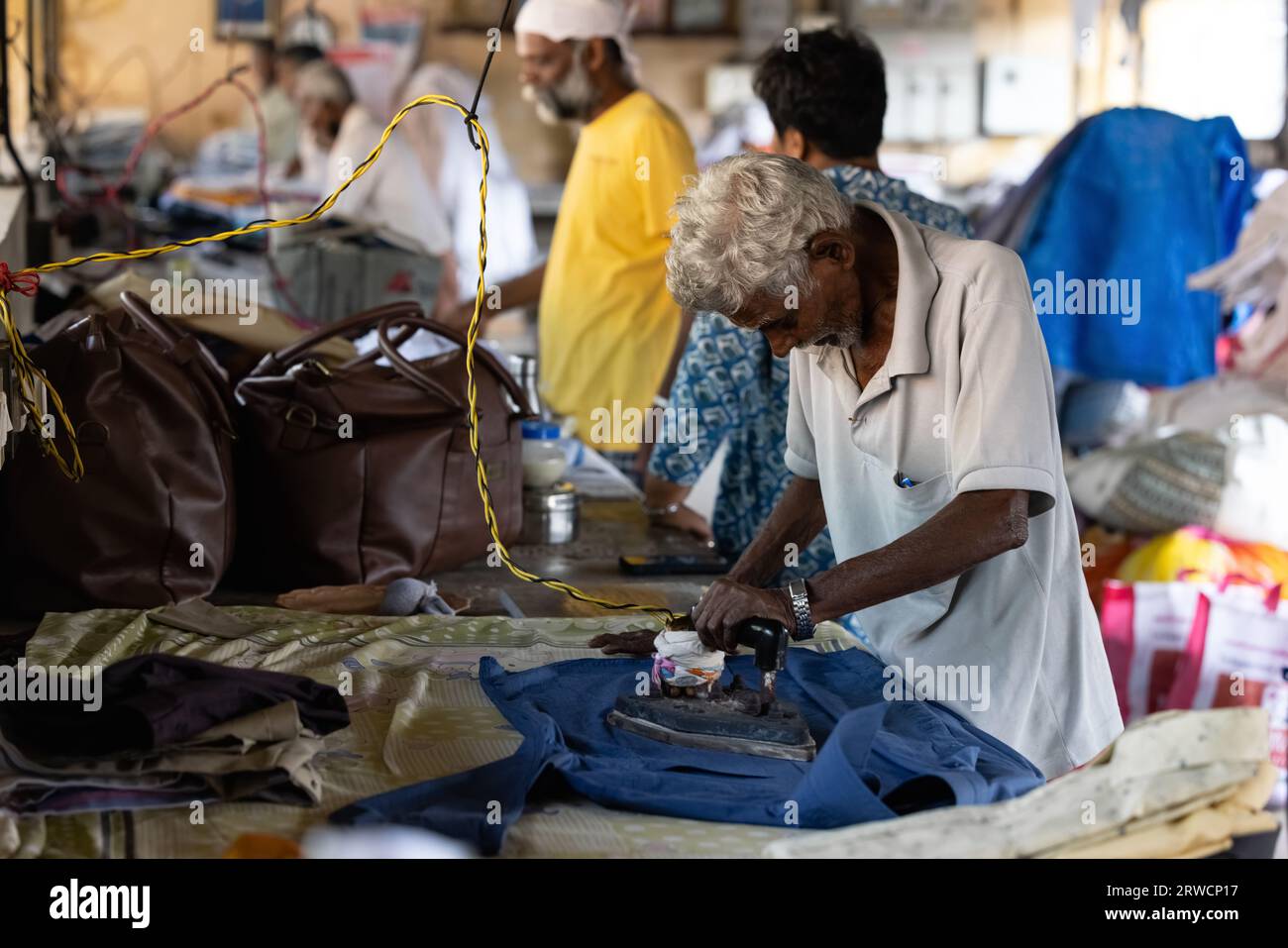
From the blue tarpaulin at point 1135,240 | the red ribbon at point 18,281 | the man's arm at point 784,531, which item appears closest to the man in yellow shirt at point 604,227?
the blue tarpaulin at point 1135,240

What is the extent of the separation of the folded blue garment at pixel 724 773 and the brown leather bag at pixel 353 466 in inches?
28.3

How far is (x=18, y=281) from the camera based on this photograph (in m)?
2.14

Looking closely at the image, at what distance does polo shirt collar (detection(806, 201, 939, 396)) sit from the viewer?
2051 millimetres

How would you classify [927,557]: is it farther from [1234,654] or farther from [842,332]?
[1234,654]

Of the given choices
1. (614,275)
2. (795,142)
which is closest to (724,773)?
(795,142)

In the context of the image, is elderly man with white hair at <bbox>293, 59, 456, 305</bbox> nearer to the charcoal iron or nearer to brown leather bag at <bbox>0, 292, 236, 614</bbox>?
brown leather bag at <bbox>0, 292, 236, 614</bbox>

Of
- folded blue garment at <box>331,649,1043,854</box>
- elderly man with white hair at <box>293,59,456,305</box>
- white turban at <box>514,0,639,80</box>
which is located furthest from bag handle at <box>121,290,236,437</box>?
elderly man with white hair at <box>293,59,456,305</box>

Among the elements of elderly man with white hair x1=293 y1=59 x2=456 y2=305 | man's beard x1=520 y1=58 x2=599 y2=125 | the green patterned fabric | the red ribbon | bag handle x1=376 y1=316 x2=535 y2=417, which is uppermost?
man's beard x1=520 y1=58 x2=599 y2=125

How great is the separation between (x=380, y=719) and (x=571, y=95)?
2.73m

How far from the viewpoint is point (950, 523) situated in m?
1.94

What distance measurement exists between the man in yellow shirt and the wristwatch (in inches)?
85.1

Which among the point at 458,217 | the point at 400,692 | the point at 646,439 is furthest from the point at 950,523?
the point at 458,217

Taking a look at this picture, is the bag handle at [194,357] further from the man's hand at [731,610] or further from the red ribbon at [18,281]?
the man's hand at [731,610]

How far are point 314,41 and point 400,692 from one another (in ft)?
26.6
